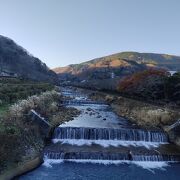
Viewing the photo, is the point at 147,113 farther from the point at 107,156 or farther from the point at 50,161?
the point at 50,161

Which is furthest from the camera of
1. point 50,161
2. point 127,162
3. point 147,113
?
point 147,113

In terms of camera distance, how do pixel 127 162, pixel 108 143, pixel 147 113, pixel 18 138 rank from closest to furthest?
pixel 18 138
pixel 127 162
pixel 108 143
pixel 147 113

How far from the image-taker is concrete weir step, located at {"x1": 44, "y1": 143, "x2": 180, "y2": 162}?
102 ft

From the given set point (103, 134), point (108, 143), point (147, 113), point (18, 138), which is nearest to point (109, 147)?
point (108, 143)

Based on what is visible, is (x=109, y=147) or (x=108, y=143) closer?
(x=109, y=147)

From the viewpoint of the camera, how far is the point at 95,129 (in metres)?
37.4

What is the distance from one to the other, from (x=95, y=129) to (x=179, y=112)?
1452 centimetres

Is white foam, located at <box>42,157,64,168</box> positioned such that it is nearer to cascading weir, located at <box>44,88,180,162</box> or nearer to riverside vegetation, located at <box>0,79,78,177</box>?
cascading weir, located at <box>44,88,180,162</box>

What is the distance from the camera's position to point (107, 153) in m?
31.5

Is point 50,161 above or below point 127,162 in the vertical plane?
above

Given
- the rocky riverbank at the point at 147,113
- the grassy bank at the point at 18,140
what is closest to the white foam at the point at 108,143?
the grassy bank at the point at 18,140

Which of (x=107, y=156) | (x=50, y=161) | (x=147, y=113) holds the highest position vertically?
(x=147, y=113)

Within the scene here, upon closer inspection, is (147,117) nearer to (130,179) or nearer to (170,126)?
(170,126)

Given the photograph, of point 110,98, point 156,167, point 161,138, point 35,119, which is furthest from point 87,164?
point 110,98
